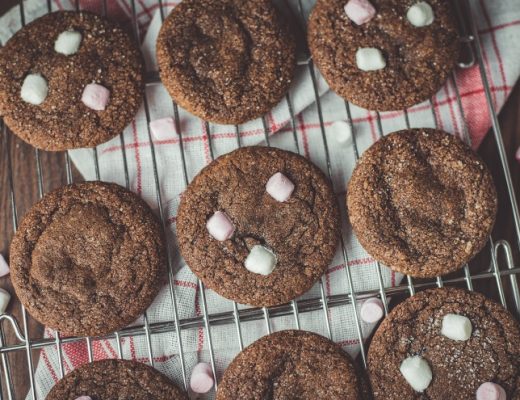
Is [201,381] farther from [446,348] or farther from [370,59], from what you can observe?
[370,59]

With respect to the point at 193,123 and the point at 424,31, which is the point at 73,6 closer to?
the point at 193,123

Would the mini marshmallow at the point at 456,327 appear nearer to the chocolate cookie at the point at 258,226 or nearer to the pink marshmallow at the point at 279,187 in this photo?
the chocolate cookie at the point at 258,226

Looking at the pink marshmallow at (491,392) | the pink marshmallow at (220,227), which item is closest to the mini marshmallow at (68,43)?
the pink marshmallow at (220,227)

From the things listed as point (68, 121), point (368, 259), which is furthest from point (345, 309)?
point (68, 121)

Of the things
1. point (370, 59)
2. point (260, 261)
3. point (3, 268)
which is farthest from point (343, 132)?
point (3, 268)

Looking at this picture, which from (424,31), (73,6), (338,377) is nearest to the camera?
(338,377)

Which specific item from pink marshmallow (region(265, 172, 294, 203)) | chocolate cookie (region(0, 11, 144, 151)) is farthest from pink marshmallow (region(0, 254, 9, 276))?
pink marshmallow (region(265, 172, 294, 203))
